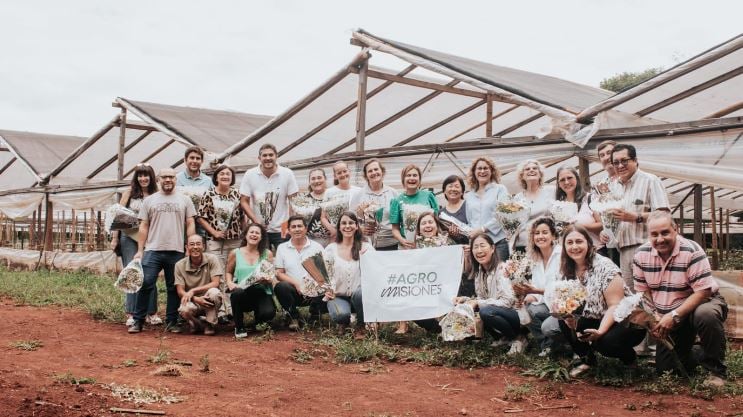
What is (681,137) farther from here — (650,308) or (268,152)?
(268,152)

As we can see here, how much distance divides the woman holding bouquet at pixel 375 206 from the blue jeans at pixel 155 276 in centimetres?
204

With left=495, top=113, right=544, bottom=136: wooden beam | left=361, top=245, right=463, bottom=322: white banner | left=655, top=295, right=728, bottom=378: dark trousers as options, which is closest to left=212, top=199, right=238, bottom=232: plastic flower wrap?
left=361, top=245, right=463, bottom=322: white banner

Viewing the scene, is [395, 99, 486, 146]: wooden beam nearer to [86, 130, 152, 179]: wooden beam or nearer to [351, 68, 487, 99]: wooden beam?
[351, 68, 487, 99]: wooden beam

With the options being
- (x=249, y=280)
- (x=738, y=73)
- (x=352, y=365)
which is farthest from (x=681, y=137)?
(x=249, y=280)

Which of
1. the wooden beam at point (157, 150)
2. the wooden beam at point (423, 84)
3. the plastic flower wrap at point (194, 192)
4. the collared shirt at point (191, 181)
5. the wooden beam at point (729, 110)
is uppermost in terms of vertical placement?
the wooden beam at point (423, 84)

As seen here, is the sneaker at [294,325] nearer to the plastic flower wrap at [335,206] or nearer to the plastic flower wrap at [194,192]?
the plastic flower wrap at [335,206]

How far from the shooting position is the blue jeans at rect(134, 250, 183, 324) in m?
7.06

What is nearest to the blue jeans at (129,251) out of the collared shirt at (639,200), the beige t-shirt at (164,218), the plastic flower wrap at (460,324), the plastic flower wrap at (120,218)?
the plastic flower wrap at (120,218)

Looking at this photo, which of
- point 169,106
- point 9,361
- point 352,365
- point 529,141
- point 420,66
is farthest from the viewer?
point 169,106

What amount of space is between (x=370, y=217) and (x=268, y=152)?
1341 millimetres

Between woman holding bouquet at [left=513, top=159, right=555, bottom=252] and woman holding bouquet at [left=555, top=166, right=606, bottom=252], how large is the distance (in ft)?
0.38

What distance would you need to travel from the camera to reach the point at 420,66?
889 centimetres

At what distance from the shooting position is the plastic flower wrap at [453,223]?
6340mm

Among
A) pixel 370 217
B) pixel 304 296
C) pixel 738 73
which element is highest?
pixel 738 73
